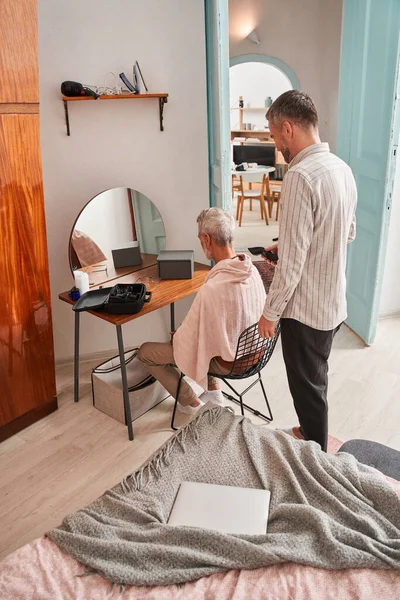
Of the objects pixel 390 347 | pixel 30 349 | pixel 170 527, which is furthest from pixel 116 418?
pixel 390 347

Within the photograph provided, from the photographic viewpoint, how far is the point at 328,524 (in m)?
1.67

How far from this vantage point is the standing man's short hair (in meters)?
2.20

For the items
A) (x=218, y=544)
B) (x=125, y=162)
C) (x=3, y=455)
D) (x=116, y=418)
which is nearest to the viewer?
(x=218, y=544)

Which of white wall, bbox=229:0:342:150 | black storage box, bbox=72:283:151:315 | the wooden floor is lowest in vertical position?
the wooden floor

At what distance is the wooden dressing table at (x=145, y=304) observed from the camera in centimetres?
292

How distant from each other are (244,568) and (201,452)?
0.54 metres

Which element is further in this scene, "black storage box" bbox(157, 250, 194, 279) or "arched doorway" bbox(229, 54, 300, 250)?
"arched doorway" bbox(229, 54, 300, 250)

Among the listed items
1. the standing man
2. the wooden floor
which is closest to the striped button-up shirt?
the standing man

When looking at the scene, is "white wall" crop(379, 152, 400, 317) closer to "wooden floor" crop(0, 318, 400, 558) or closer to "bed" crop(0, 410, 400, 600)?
"wooden floor" crop(0, 318, 400, 558)

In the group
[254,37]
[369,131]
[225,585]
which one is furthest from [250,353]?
[254,37]

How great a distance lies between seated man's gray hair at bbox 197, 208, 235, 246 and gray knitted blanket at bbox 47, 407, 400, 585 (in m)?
1.00

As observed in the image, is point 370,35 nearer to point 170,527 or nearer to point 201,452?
point 201,452

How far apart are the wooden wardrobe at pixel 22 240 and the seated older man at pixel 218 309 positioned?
31.0 inches

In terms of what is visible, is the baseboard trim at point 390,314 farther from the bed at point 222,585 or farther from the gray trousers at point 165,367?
the bed at point 222,585
